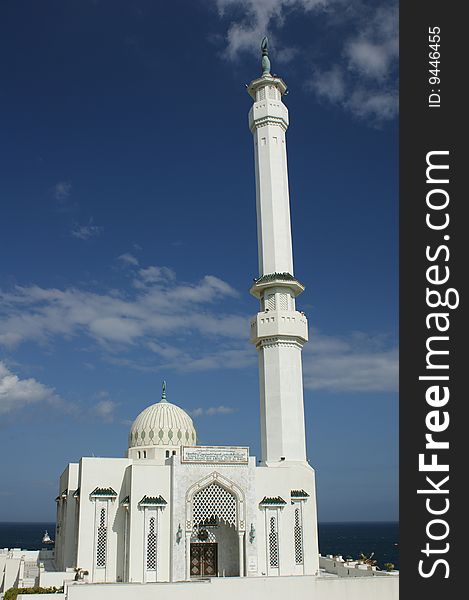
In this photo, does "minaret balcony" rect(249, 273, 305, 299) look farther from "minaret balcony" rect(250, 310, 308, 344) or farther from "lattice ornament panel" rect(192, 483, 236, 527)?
"lattice ornament panel" rect(192, 483, 236, 527)

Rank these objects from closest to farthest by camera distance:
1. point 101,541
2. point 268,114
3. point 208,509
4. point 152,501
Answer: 1. point 152,501
2. point 101,541
3. point 208,509
4. point 268,114

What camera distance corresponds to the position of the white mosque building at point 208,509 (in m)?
30.2

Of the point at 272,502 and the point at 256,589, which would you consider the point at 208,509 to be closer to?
the point at 272,502

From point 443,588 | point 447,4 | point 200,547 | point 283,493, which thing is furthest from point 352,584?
point 447,4

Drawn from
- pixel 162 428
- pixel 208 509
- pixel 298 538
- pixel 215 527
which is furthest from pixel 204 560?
pixel 162 428

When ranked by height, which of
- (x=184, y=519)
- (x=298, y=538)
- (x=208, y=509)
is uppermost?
(x=208, y=509)

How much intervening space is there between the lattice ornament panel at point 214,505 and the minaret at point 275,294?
11.8 feet

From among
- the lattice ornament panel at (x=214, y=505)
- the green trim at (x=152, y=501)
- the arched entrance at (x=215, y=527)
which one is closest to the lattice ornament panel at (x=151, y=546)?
the green trim at (x=152, y=501)

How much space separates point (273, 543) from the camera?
32.9 meters

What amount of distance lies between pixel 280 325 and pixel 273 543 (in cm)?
1133

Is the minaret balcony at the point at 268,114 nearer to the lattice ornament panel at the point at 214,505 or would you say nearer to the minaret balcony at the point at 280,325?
the minaret balcony at the point at 280,325

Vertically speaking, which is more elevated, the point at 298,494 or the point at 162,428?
the point at 162,428

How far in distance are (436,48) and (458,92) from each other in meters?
1.35

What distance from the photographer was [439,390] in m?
15.4
